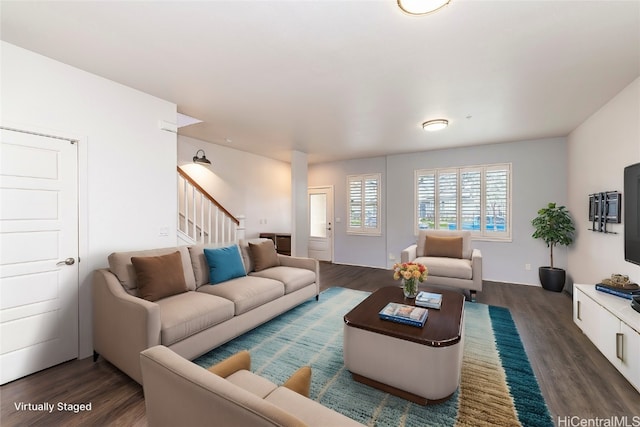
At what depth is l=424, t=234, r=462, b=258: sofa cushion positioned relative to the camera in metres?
4.60

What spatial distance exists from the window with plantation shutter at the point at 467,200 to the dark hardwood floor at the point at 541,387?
2426 mm

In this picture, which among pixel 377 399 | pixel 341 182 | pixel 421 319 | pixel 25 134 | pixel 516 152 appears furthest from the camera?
pixel 341 182

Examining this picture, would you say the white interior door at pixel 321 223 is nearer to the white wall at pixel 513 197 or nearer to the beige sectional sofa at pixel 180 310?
the white wall at pixel 513 197

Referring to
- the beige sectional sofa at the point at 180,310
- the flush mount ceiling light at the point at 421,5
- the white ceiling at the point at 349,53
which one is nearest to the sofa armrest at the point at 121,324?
the beige sectional sofa at the point at 180,310

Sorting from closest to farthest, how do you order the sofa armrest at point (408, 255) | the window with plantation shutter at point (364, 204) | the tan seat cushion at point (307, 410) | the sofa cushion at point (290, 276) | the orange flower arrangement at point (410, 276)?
the tan seat cushion at point (307, 410)
the orange flower arrangement at point (410, 276)
the sofa cushion at point (290, 276)
the sofa armrest at point (408, 255)
the window with plantation shutter at point (364, 204)

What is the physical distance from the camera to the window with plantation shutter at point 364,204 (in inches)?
250

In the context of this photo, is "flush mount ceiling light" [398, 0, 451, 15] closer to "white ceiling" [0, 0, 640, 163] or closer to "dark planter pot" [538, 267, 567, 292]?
"white ceiling" [0, 0, 640, 163]

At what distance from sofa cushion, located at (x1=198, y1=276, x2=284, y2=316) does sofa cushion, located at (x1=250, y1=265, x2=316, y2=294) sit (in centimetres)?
12

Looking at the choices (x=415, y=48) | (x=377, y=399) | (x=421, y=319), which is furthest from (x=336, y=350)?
(x=415, y=48)

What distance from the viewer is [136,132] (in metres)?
2.92

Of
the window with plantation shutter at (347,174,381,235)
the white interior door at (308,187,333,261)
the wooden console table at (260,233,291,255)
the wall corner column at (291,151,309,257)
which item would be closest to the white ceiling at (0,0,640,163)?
the wall corner column at (291,151,309,257)

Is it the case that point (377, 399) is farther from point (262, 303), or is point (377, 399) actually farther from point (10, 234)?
point (10, 234)

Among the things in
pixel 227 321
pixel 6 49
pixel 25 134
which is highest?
pixel 6 49

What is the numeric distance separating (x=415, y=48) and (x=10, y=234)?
349 centimetres
